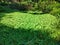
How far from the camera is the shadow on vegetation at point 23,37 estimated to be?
10664 millimetres

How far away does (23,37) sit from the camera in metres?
11.8

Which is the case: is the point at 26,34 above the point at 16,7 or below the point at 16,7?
above

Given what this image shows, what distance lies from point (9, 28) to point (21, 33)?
1.39 meters

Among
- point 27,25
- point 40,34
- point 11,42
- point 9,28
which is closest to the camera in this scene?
point 11,42

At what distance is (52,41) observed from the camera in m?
11.1

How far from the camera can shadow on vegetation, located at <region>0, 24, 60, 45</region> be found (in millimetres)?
10664

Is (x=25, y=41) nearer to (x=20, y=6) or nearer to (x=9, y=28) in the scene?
(x=9, y=28)

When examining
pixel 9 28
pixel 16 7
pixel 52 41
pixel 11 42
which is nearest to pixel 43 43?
pixel 52 41

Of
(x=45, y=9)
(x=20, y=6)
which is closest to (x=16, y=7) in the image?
(x=20, y=6)

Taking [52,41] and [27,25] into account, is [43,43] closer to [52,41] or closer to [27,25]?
[52,41]

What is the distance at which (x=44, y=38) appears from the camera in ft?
38.5

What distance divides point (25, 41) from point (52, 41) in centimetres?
146

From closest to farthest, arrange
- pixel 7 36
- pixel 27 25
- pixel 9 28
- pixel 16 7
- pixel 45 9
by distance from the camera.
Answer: pixel 7 36 → pixel 9 28 → pixel 27 25 → pixel 45 9 → pixel 16 7

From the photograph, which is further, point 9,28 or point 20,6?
point 20,6
